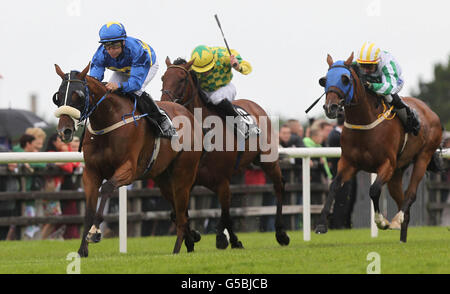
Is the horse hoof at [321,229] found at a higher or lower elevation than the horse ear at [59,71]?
lower

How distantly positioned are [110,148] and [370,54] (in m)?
2.91

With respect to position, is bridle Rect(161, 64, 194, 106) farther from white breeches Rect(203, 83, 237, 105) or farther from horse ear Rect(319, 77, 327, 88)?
horse ear Rect(319, 77, 327, 88)

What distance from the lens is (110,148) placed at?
7816mm

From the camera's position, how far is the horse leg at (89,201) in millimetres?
Answer: 7692

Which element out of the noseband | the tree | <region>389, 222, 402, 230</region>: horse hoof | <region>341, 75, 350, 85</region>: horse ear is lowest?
<region>389, 222, 402, 230</region>: horse hoof

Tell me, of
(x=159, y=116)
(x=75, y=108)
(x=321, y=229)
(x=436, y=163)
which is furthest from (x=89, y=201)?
(x=436, y=163)

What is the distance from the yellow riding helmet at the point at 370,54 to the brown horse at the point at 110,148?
1.90 metres

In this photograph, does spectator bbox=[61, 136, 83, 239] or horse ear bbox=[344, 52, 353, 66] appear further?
spectator bbox=[61, 136, 83, 239]

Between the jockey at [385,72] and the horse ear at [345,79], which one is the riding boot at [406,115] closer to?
the jockey at [385,72]

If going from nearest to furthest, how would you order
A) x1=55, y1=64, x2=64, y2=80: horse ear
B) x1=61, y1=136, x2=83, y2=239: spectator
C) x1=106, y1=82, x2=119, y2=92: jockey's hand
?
x1=55, y1=64, x2=64, y2=80: horse ear → x1=106, y1=82, x2=119, y2=92: jockey's hand → x1=61, y1=136, x2=83, y2=239: spectator

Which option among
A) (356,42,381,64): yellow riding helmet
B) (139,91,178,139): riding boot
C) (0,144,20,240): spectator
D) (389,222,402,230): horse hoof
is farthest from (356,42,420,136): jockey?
(0,144,20,240): spectator

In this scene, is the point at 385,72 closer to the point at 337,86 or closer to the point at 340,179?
the point at 337,86

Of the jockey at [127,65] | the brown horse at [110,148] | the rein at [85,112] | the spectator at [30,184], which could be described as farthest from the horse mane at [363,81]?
the spectator at [30,184]

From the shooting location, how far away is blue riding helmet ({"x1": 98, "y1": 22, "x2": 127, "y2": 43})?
7906 millimetres
